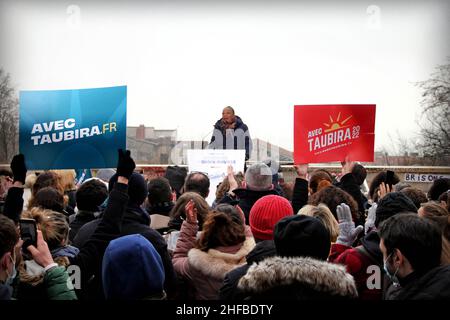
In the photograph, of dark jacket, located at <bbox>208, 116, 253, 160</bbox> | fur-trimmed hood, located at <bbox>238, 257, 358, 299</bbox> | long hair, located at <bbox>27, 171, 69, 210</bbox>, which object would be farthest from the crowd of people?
dark jacket, located at <bbox>208, 116, 253, 160</bbox>

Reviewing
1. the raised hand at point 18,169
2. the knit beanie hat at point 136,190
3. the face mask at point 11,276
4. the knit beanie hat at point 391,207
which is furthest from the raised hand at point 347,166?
the face mask at point 11,276

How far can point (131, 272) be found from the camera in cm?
279

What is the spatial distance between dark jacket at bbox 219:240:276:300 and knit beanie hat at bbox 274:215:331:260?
0.26 metres

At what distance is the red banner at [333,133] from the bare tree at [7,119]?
118 inches

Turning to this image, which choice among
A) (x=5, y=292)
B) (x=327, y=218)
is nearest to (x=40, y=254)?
(x=5, y=292)

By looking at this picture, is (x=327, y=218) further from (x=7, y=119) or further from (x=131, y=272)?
(x=7, y=119)

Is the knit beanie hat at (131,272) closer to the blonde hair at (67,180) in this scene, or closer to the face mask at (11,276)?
the face mask at (11,276)

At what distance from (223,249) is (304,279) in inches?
46.8

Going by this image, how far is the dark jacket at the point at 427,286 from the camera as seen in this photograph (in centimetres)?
254

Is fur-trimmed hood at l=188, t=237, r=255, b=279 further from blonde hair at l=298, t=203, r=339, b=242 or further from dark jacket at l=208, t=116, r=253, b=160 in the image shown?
dark jacket at l=208, t=116, r=253, b=160

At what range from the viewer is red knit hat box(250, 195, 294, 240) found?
3.51m

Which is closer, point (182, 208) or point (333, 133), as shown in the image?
point (182, 208)

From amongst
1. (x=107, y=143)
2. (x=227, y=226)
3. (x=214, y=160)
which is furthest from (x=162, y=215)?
(x=214, y=160)
